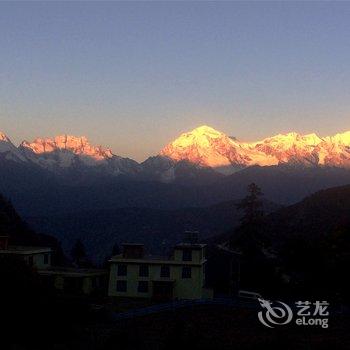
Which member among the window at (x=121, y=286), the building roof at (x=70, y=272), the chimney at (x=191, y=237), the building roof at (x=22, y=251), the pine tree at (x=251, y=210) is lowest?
the window at (x=121, y=286)

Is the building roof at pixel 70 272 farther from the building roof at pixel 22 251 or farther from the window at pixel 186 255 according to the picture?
the window at pixel 186 255

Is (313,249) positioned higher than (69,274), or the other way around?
(313,249)

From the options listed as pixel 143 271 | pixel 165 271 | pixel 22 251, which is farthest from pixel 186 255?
pixel 22 251

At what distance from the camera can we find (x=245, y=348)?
1688 inches

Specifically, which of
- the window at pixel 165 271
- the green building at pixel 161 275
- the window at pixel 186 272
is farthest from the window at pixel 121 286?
the window at pixel 186 272

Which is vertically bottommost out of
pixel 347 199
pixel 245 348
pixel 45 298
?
pixel 245 348

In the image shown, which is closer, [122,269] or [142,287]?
[142,287]

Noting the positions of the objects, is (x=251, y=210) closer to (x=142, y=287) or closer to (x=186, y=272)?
(x=186, y=272)

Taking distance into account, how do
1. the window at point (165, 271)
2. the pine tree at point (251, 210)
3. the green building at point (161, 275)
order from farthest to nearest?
the pine tree at point (251, 210)
the window at point (165, 271)
the green building at point (161, 275)

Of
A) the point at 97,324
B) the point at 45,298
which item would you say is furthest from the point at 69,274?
the point at 45,298

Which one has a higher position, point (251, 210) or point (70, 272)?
point (251, 210)

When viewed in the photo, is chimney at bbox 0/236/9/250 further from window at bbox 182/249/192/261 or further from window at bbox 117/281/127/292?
window at bbox 182/249/192/261

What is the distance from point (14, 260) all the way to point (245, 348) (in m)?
17.9

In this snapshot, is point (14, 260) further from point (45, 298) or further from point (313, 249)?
point (313, 249)
